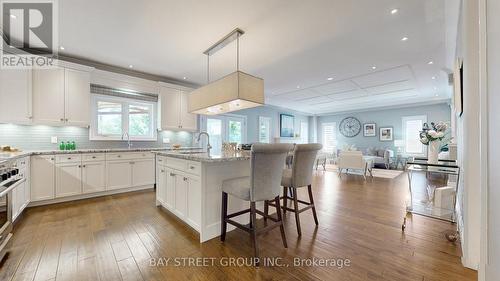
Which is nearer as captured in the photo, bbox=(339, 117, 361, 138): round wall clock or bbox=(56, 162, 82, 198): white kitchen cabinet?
bbox=(56, 162, 82, 198): white kitchen cabinet

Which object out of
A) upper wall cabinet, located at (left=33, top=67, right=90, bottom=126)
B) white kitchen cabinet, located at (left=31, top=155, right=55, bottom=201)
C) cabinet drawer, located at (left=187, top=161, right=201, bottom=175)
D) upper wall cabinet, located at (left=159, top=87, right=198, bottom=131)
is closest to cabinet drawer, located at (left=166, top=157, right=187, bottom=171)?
cabinet drawer, located at (left=187, top=161, right=201, bottom=175)

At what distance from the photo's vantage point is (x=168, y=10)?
97.3 inches

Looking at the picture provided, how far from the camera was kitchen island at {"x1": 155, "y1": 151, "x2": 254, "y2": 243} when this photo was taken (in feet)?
7.11

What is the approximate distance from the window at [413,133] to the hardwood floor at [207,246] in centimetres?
597

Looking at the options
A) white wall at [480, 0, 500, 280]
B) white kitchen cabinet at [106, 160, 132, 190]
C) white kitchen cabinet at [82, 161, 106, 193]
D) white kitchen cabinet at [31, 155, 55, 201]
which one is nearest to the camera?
white wall at [480, 0, 500, 280]

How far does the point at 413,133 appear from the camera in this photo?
7828 mm

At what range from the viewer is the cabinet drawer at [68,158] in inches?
131

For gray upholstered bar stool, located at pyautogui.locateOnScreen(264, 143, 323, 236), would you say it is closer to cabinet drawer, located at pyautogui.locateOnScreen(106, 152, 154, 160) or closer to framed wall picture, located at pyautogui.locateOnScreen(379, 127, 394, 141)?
cabinet drawer, located at pyautogui.locateOnScreen(106, 152, 154, 160)

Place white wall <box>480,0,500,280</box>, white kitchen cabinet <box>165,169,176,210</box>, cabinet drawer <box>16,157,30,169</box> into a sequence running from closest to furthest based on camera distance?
white wall <box>480,0,500,280</box> < cabinet drawer <box>16,157,30,169</box> < white kitchen cabinet <box>165,169,176,210</box>

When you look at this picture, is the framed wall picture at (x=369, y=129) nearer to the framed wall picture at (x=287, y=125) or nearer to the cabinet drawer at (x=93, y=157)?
the framed wall picture at (x=287, y=125)

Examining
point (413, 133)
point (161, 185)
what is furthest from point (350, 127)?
point (161, 185)

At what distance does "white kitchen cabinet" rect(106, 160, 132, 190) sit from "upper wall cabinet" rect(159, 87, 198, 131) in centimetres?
116

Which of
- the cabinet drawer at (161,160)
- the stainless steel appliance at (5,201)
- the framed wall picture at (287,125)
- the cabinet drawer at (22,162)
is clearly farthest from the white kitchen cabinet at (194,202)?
the framed wall picture at (287,125)

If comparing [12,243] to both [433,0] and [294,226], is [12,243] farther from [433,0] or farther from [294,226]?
[433,0]
